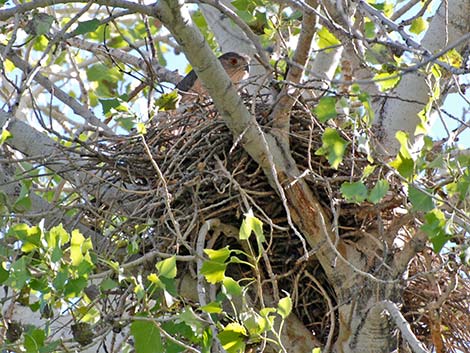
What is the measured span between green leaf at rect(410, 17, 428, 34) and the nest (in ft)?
1.75

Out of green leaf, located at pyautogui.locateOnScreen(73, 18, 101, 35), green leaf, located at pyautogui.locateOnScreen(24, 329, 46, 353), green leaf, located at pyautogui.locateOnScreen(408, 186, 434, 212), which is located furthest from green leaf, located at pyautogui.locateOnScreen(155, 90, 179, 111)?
green leaf, located at pyautogui.locateOnScreen(408, 186, 434, 212)

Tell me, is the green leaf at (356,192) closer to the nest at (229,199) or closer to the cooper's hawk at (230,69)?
the nest at (229,199)

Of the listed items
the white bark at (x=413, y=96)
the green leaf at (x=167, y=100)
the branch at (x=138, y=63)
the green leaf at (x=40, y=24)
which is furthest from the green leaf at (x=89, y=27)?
the branch at (x=138, y=63)

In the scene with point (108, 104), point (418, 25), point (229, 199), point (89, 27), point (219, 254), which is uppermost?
point (89, 27)

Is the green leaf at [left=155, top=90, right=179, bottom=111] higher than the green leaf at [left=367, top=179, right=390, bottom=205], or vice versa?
the green leaf at [left=155, top=90, right=179, bottom=111]

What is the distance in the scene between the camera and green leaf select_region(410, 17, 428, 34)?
357cm

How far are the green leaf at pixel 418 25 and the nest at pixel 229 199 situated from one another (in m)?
0.53

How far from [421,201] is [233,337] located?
2.44ft

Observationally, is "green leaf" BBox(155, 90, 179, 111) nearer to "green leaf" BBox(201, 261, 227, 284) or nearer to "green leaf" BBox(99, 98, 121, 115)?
"green leaf" BBox(99, 98, 121, 115)

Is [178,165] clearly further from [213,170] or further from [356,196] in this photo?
[356,196]

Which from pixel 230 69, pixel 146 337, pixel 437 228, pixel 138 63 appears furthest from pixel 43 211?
pixel 230 69

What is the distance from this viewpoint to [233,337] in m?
2.65

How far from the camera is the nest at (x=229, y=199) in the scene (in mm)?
3428

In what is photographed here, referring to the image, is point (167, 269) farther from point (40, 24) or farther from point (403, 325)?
point (40, 24)
